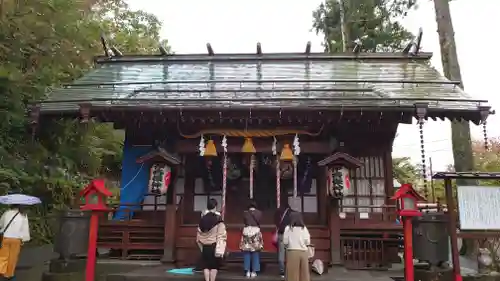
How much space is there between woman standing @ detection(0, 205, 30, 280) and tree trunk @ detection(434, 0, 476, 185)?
12.0 meters

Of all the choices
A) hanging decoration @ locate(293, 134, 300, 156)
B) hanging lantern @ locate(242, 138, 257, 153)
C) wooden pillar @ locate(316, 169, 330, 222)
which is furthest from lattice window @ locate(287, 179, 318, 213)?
hanging lantern @ locate(242, 138, 257, 153)

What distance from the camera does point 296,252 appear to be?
7098 mm

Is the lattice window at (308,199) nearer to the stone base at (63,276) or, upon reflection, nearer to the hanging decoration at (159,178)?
the hanging decoration at (159,178)

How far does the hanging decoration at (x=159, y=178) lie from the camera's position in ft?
30.9

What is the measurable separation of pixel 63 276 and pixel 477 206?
901 centimetres

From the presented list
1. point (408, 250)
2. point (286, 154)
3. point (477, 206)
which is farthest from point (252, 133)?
point (477, 206)

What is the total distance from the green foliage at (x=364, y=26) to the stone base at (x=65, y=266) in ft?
47.1

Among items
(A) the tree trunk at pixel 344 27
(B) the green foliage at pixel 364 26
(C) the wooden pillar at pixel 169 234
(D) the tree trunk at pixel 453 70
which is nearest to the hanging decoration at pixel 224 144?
(C) the wooden pillar at pixel 169 234

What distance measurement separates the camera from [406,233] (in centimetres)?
785

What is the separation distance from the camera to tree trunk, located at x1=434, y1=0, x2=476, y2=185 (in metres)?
11.5

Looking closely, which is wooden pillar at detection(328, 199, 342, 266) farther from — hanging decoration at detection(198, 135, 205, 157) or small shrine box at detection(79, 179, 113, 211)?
small shrine box at detection(79, 179, 113, 211)

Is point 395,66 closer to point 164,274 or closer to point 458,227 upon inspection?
point 458,227

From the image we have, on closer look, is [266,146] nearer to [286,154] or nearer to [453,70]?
[286,154]

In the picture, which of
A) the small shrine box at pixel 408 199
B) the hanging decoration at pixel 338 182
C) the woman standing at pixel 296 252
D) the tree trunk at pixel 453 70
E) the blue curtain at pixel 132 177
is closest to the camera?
the woman standing at pixel 296 252
